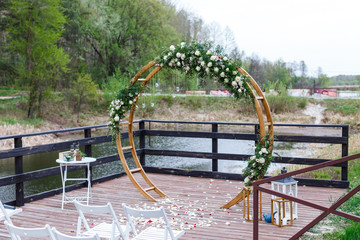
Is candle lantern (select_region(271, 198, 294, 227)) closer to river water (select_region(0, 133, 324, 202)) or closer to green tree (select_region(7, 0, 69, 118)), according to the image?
river water (select_region(0, 133, 324, 202))

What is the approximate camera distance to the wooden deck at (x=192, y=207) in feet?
13.5

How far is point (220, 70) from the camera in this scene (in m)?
4.80

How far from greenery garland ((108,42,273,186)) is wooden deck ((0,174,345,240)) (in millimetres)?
606

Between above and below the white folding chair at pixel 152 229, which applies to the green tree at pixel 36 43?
above

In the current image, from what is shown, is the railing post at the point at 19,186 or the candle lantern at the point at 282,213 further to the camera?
the railing post at the point at 19,186

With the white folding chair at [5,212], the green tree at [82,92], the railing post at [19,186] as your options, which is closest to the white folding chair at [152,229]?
the white folding chair at [5,212]

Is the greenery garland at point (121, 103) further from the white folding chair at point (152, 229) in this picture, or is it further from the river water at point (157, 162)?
the river water at point (157, 162)

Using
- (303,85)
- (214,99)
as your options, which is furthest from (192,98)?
(303,85)

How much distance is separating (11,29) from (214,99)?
44.8 ft

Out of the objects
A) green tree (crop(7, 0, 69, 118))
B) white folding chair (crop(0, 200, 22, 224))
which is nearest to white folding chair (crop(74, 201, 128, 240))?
white folding chair (crop(0, 200, 22, 224))

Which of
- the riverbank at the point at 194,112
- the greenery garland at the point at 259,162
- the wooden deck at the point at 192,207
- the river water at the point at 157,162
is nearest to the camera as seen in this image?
the wooden deck at the point at 192,207

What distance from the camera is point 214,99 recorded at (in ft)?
85.9

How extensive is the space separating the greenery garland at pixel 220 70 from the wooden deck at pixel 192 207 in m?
0.61

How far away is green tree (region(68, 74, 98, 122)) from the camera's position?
2377cm
